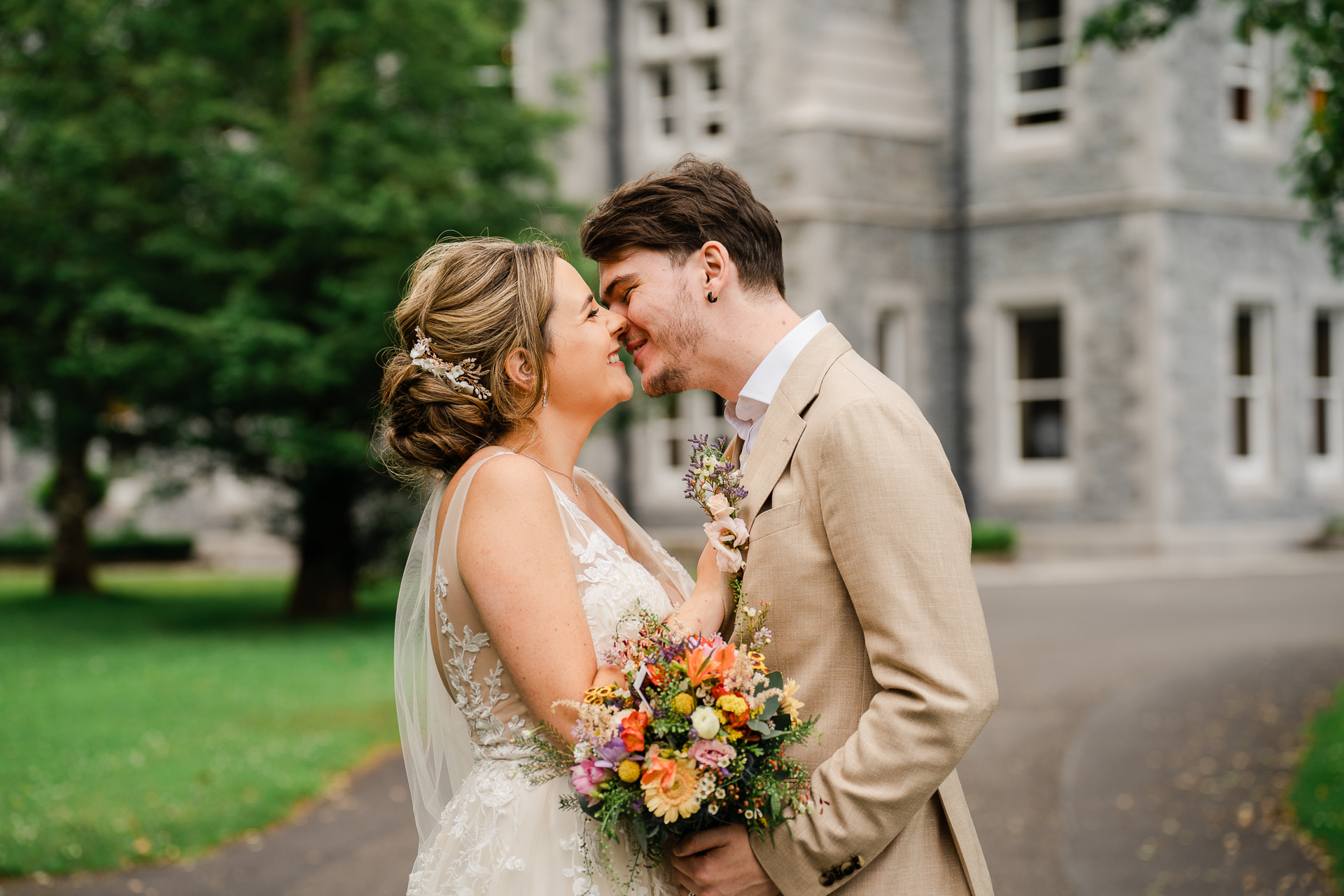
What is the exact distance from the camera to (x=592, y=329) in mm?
3076

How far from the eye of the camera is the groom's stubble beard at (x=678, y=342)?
2803 mm

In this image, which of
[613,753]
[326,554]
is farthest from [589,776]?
[326,554]

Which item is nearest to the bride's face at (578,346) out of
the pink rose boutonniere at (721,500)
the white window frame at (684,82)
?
the pink rose boutonniere at (721,500)

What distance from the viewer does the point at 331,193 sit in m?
13.1

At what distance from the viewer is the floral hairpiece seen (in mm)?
2984

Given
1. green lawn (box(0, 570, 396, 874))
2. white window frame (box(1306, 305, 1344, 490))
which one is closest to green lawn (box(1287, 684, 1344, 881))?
green lawn (box(0, 570, 396, 874))

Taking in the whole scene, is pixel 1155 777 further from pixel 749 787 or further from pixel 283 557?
pixel 283 557

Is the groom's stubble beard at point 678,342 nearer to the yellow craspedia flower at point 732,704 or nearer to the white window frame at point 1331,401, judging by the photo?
the yellow craspedia flower at point 732,704

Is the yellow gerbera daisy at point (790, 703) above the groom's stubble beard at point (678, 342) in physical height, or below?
below

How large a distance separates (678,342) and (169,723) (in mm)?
7897

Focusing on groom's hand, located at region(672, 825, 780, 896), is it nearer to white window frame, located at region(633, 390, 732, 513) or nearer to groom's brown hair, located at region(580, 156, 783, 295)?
groom's brown hair, located at region(580, 156, 783, 295)

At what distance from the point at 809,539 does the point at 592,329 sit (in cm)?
87

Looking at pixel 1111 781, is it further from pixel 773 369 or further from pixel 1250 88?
pixel 1250 88

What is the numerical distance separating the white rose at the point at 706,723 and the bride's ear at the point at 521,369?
41.4 inches
